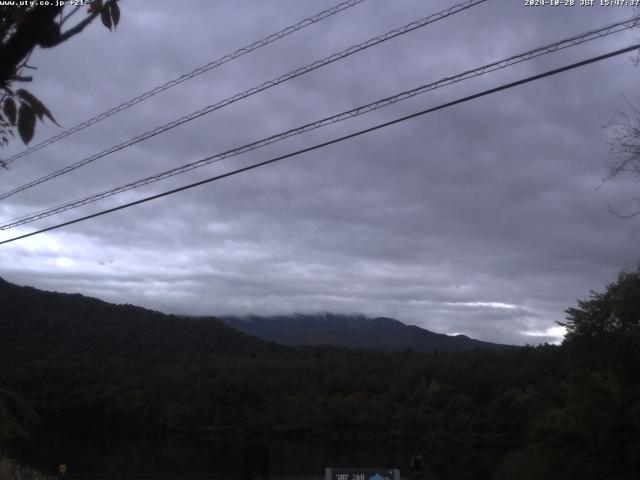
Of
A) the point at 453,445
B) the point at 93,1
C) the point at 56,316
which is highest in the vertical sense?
the point at 56,316

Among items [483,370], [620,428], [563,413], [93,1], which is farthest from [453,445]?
[93,1]

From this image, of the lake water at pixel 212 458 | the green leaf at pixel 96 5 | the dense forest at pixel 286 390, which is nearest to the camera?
the green leaf at pixel 96 5

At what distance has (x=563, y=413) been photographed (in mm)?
31969

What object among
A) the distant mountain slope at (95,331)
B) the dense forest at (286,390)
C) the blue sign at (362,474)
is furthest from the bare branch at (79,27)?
the distant mountain slope at (95,331)

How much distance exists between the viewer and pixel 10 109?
11.8 ft

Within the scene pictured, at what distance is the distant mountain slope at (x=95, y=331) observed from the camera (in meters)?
94.2

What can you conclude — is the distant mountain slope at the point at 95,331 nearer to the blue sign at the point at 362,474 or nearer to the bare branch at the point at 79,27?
the blue sign at the point at 362,474

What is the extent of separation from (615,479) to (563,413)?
587cm

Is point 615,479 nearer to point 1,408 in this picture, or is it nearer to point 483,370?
point 1,408

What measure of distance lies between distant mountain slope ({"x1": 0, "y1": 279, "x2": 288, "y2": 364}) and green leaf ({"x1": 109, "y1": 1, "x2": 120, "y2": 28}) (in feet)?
301

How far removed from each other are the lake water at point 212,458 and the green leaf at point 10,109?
34428 millimetres

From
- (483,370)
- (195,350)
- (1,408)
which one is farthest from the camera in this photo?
(195,350)

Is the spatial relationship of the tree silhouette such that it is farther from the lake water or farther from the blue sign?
the lake water

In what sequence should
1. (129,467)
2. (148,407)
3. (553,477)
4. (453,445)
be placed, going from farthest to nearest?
(148,407)
(453,445)
(129,467)
(553,477)
